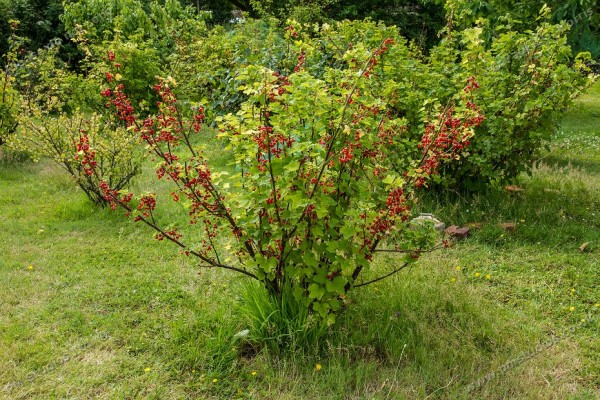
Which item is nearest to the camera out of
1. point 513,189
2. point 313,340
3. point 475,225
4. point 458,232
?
point 313,340

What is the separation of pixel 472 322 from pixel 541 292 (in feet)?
2.51

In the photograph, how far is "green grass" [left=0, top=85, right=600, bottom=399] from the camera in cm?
273

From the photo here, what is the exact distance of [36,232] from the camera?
4.71 m

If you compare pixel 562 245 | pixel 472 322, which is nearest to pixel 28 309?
pixel 472 322

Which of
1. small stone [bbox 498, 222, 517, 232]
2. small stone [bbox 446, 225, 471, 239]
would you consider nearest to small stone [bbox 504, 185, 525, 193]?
small stone [bbox 498, 222, 517, 232]

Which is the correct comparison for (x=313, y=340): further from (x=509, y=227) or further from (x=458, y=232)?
(x=509, y=227)

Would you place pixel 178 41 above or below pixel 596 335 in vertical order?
above

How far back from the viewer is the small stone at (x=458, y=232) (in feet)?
14.7

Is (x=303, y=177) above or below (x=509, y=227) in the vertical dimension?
above

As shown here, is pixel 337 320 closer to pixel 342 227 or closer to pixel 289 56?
pixel 342 227

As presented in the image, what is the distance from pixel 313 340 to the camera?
9.65 feet

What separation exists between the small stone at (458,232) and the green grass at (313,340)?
0.31 feet

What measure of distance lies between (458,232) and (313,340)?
2.05 m

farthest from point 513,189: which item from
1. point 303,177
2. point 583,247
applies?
point 303,177
